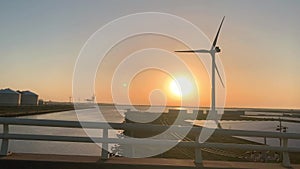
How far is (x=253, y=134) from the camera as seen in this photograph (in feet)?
25.5

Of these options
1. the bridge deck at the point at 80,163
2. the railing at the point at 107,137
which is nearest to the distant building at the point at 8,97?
the railing at the point at 107,137

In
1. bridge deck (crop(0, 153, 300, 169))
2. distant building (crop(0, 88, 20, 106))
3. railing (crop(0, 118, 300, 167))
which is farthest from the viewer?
distant building (crop(0, 88, 20, 106))

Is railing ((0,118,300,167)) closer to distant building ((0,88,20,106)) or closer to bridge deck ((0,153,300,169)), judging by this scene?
bridge deck ((0,153,300,169))

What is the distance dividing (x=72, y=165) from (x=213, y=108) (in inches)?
1812

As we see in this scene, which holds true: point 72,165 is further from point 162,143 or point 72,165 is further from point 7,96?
point 7,96

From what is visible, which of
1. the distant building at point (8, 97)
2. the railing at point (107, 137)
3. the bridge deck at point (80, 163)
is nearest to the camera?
the bridge deck at point (80, 163)

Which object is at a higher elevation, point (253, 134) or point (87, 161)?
point (253, 134)

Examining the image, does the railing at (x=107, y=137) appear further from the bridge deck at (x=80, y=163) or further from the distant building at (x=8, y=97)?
the distant building at (x=8, y=97)

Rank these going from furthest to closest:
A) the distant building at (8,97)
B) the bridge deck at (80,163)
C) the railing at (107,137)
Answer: the distant building at (8,97), the railing at (107,137), the bridge deck at (80,163)

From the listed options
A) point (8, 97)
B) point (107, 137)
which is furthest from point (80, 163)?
point (8, 97)

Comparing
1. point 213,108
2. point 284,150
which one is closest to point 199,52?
point 213,108

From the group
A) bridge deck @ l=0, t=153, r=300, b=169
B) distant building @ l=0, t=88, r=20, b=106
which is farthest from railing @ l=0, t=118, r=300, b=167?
distant building @ l=0, t=88, r=20, b=106

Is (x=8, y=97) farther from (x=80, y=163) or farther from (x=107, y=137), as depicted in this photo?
(x=80, y=163)

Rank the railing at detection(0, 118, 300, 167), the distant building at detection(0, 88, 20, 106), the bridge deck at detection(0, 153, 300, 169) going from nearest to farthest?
the bridge deck at detection(0, 153, 300, 169) < the railing at detection(0, 118, 300, 167) < the distant building at detection(0, 88, 20, 106)
